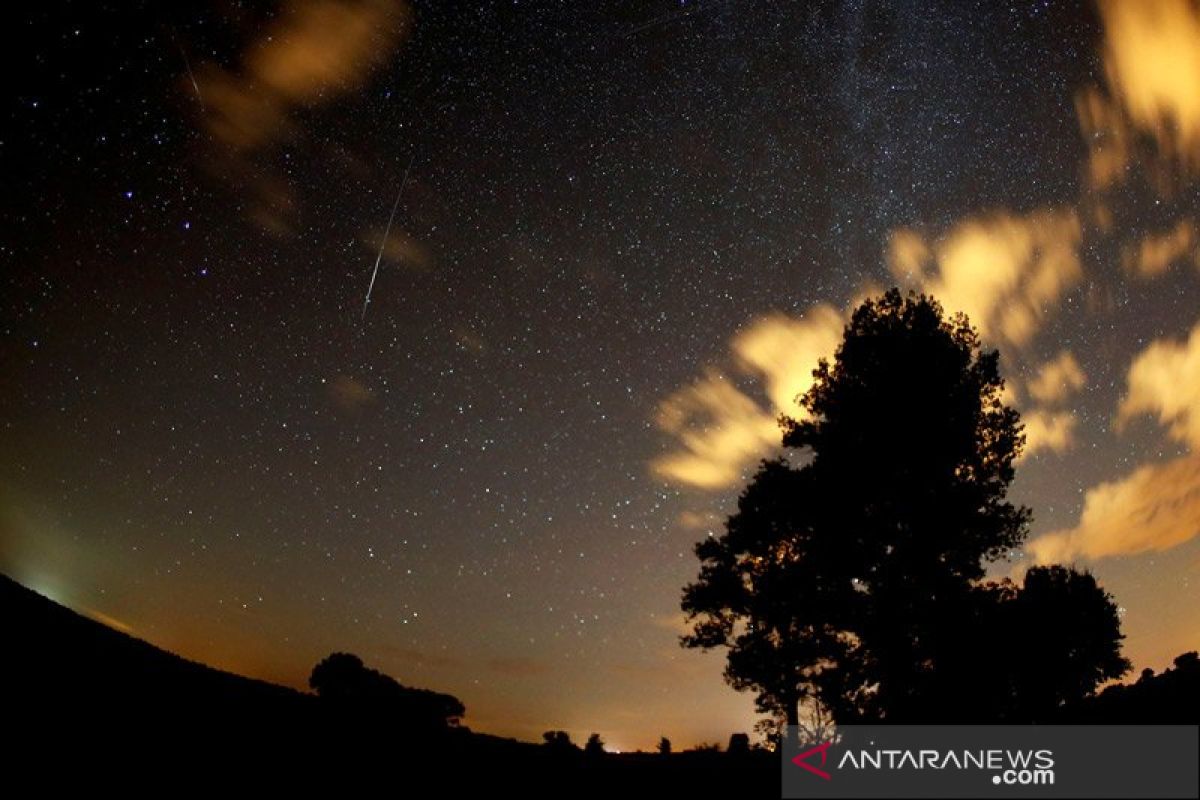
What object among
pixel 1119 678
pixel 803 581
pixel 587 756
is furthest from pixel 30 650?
pixel 1119 678

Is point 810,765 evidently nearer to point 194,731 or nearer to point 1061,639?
point 194,731

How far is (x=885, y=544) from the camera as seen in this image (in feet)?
47.5

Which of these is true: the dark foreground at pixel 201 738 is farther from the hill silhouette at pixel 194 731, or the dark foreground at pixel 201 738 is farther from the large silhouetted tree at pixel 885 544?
the large silhouetted tree at pixel 885 544

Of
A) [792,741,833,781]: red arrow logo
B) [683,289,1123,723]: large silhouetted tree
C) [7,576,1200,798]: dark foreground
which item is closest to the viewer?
[7,576,1200,798]: dark foreground

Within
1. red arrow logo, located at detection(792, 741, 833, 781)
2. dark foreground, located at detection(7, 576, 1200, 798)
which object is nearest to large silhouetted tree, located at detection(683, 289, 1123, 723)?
red arrow logo, located at detection(792, 741, 833, 781)

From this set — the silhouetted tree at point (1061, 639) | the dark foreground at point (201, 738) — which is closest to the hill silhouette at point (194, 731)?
the dark foreground at point (201, 738)

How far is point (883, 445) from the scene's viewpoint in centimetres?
1488

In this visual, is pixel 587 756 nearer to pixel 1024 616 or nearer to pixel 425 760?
pixel 425 760

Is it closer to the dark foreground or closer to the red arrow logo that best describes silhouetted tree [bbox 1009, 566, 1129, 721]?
the red arrow logo

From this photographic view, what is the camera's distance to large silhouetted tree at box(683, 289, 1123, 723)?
1318 cm

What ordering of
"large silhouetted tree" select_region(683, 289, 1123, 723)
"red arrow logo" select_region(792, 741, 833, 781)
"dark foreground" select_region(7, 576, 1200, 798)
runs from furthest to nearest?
"large silhouetted tree" select_region(683, 289, 1123, 723) < "red arrow logo" select_region(792, 741, 833, 781) < "dark foreground" select_region(7, 576, 1200, 798)

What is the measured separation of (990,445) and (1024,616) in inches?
170

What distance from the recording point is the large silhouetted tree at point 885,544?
13.2m

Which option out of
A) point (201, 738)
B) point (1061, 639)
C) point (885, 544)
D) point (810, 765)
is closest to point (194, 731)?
point (201, 738)
